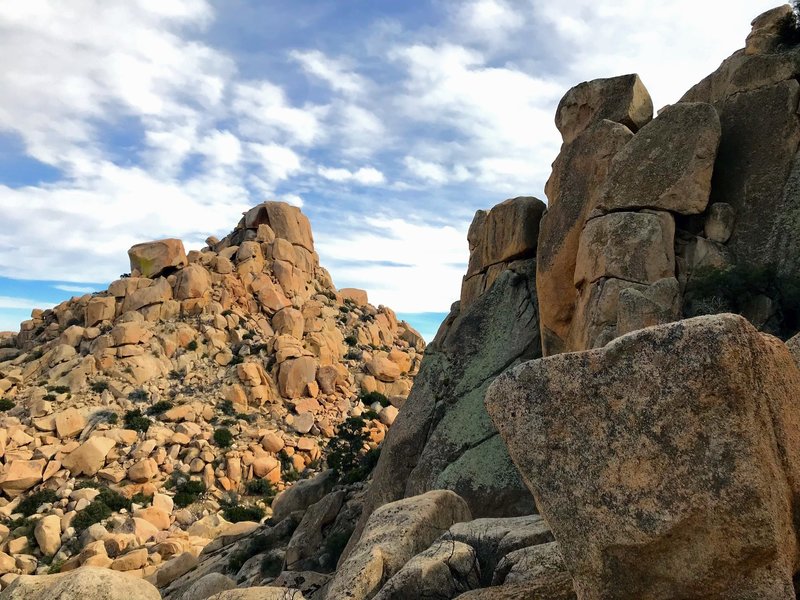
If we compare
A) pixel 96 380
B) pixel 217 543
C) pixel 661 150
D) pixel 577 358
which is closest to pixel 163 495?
pixel 217 543

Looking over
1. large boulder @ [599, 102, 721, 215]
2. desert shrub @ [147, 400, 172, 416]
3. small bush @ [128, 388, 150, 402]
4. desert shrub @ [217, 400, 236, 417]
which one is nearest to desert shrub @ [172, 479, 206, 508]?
desert shrub @ [147, 400, 172, 416]

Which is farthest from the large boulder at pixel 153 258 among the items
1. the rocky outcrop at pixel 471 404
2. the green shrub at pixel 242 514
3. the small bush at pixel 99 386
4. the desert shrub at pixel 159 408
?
the rocky outcrop at pixel 471 404

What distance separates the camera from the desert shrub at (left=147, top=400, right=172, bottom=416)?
4875cm

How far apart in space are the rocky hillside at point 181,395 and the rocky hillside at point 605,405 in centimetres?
299

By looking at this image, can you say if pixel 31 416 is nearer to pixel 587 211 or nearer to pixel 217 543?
pixel 217 543

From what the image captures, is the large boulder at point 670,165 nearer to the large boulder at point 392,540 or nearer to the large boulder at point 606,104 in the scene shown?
the large boulder at point 606,104

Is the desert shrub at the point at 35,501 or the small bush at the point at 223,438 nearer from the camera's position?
the desert shrub at the point at 35,501

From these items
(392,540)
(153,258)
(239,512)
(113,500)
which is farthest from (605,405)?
(153,258)

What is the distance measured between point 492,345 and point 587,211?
5049 millimetres

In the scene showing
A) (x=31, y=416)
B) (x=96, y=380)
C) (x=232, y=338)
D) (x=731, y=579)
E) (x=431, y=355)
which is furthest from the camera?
(x=232, y=338)

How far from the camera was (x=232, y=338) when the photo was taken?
57.6 meters

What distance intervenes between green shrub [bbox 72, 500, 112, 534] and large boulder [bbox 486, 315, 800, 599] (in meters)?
37.3

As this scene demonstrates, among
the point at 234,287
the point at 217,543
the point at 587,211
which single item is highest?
the point at 234,287

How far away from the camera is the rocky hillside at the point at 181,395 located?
3819 centimetres
